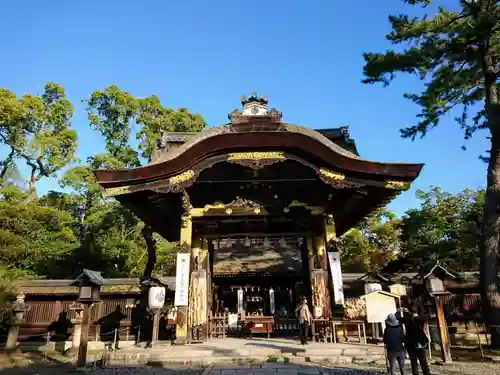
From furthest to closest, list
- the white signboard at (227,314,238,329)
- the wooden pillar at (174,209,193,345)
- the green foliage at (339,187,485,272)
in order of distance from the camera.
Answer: the green foliage at (339,187,485,272) → the white signboard at (227,314,238,329) → the wooden pillar at (174,209,193,345)

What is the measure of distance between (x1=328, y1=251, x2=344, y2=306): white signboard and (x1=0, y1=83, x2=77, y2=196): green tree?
2558cm

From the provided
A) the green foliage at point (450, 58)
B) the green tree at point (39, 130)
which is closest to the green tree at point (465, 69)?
the green foliage at point (450, 58)

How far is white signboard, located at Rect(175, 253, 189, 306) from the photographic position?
1065 cm

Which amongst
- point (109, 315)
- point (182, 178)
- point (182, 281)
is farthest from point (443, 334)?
point (109, 315)

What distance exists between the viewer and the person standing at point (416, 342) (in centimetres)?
637

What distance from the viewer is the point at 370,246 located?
32.2 meters

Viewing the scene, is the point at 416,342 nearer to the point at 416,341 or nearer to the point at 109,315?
the point at 416,341

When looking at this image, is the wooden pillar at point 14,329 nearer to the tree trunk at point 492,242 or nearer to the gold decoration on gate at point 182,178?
the gold decoration on gate at point 182,178

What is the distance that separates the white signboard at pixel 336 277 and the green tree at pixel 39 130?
25581 mm

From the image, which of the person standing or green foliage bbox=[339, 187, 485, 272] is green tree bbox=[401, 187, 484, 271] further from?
the person standing

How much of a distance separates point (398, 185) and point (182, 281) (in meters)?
7.30

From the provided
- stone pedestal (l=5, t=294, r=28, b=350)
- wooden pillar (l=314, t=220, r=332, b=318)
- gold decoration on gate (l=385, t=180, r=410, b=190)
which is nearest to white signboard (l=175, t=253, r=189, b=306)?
wooden pillar (l=314, t=220, r=332, b=318)

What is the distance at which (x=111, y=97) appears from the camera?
106ft

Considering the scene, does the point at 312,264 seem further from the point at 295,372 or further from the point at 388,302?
the point at 295,372
